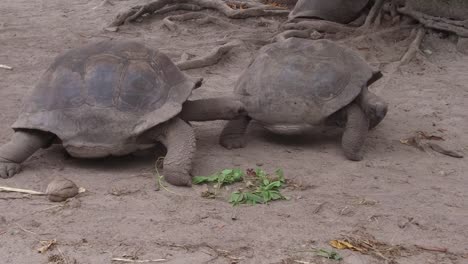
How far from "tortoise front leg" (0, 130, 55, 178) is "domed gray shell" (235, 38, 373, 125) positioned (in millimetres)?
1616

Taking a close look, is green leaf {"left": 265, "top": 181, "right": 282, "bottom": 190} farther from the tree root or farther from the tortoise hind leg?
the tree root

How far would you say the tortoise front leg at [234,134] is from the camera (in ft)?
16.0

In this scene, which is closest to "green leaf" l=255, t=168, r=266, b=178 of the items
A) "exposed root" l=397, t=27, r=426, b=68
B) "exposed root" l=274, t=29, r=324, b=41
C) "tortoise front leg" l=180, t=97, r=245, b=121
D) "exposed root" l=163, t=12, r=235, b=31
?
"tortoise front leg" l=180, t=97, r=245, b=121

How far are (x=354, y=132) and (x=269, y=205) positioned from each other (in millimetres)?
1278

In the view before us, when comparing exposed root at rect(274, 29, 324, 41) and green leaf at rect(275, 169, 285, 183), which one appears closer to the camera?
green leaf at rect(275, 169, 285, 183)

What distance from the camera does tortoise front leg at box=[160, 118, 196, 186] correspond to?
4.04 meters

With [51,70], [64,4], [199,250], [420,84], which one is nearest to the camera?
[199,250]

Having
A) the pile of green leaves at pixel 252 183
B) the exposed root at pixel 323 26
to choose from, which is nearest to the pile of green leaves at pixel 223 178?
the pile of green leaves at pixel 252 183

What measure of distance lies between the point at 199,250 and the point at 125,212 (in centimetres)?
65

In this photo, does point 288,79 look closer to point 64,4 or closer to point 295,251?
point 295,251

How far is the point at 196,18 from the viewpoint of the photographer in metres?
9.52

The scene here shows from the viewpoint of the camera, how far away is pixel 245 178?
4.14 m

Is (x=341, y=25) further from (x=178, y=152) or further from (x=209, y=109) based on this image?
(x=178, y=152)

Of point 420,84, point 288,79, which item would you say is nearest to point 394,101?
point 420,84
